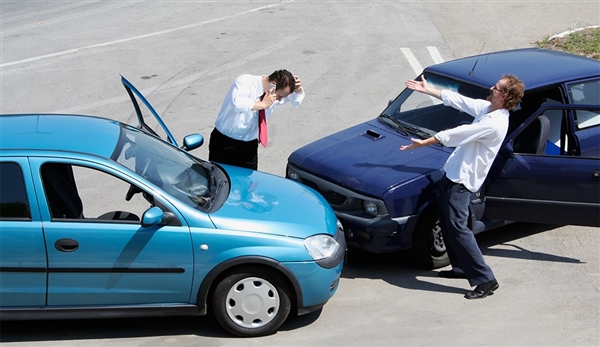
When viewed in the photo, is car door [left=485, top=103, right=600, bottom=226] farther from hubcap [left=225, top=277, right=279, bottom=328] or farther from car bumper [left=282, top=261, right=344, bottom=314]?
hubcap [left=225, top=277, right=279, bottom=328]

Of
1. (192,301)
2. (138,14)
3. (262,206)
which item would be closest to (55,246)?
(192,301)

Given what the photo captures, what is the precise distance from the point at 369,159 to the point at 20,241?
11.0 ft

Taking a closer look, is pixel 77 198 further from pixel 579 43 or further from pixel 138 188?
pixel 579 43

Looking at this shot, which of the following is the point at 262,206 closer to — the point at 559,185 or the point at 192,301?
the point at 192,301

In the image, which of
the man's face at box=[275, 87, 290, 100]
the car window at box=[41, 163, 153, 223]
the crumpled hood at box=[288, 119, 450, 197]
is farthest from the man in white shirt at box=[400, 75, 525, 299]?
the car window at box=[41, 163, 153, 223]

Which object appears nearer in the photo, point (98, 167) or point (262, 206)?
point (98, 167)

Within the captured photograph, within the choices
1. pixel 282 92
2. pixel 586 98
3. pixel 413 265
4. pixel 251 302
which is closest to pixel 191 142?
pixel 282 92

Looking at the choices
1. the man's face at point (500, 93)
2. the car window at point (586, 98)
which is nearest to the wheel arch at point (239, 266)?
the man's face at point (500, 93)

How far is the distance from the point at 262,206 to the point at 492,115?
2.18 m

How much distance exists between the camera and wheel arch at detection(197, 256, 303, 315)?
5.91m

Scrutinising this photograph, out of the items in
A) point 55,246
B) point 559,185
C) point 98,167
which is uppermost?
point 98,167

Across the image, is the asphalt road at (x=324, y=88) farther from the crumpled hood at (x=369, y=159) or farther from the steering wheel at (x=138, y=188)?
the steering wheel at (x=138, y=188)

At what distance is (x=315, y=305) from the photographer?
6215 millimetres

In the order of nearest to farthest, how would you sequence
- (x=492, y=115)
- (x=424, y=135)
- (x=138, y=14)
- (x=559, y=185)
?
(x=492, y=115) < (x=559, y=185) < (x=424, y=135) < (x=138, y=14)
